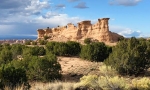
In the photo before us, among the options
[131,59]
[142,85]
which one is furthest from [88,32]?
[142,85]

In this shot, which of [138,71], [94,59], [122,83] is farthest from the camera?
[94,59]

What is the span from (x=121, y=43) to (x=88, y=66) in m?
3.20

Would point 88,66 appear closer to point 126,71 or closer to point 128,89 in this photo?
point 126,71

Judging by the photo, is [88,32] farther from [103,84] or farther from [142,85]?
[103,84]

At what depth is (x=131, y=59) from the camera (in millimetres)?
17375

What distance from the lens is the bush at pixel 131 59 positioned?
1717 centimetres

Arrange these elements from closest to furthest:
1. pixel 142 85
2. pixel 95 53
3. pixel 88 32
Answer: pixel 142 85
pixel 95 53
pixel 88 32

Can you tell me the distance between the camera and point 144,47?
61.7ft

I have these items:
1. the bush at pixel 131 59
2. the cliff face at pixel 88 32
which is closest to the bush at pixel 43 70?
the bush at pixel 131 59

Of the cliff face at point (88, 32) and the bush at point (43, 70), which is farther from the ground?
the cliff face at point (88, 32)

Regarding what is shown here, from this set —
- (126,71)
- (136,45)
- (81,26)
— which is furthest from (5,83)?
(81,26)

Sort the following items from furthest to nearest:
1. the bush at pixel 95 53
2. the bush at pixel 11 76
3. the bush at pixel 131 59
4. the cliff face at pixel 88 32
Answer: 1. the cliff face at pixel 88 32
2. the bush at pixel 95 53
3. the bush at pixel 131 59
4. the bush at pixel 11 76

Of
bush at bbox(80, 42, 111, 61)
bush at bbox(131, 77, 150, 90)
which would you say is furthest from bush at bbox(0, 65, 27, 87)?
bush at bbox(80, 42, 111, 61)

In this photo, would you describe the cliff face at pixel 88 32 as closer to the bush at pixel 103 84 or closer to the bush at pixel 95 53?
the bush at pixel 95 53
